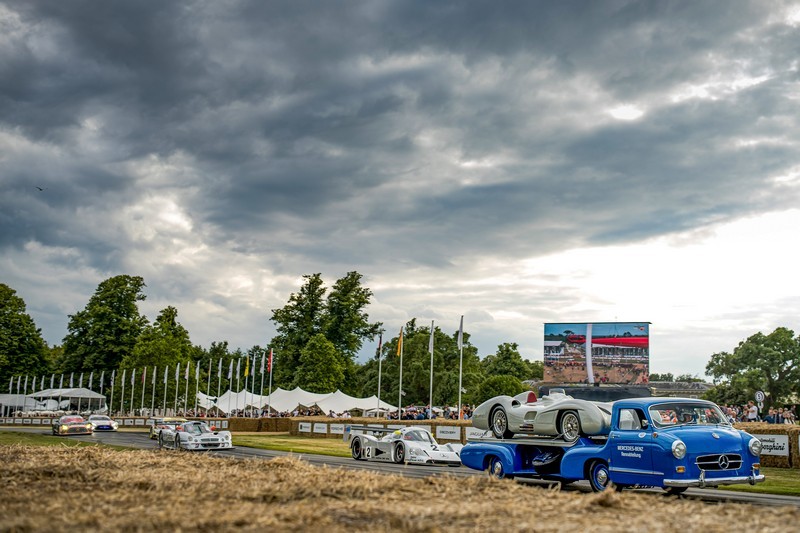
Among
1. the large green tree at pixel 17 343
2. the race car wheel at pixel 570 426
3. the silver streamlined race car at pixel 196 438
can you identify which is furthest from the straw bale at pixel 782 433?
the large green tree at pixel 17 343

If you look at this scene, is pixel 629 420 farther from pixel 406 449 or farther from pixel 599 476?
pixel 406 449

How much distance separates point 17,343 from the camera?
109062 mm

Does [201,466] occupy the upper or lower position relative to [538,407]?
lower

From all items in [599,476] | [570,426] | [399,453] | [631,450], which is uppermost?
[570,426]

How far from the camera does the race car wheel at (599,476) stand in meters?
16.2

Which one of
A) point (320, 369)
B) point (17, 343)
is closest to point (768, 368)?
point (320, 369)

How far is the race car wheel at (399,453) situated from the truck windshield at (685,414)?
13427 mm

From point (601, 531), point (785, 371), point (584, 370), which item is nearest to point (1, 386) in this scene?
point (584, 370)

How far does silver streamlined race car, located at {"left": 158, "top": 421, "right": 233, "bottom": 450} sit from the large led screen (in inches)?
1286

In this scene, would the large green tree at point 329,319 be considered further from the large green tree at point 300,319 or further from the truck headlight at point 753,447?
the truck headlight at point 753,447

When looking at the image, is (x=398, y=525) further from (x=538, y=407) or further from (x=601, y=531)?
(x=538, y=407)

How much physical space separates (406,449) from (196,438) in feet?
37.3

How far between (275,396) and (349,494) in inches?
2445

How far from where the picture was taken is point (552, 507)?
9.48 metres
